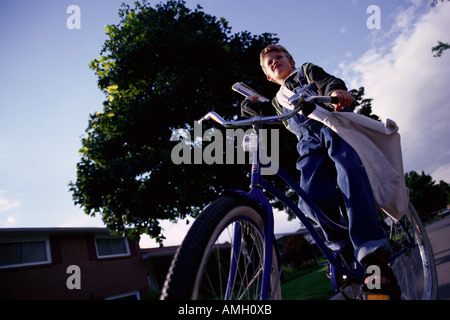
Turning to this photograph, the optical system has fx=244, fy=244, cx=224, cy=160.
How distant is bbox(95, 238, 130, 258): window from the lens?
16.6m

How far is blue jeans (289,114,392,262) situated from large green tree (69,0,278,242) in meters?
6.29

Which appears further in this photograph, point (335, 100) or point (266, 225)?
point (335, 100)

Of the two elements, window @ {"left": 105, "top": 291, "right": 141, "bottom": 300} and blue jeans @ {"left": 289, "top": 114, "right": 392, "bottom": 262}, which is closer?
blue jeans @ {"left": 289, "top": 114, "right": 392, "bottom": 262}

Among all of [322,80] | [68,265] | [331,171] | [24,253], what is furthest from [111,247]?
[322,80]

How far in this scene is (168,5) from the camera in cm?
997

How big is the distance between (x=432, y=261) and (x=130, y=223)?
850 centimetres

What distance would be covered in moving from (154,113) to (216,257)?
316 inches

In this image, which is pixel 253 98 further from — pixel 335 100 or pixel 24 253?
pixel 24 253

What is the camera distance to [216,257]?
1.20 m

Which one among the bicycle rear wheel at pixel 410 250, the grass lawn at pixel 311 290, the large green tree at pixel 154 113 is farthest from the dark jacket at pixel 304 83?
the large green tree at pixel 154 113

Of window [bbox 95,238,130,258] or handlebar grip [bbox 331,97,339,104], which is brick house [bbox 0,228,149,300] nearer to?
window [bbox 95,238,130,258]

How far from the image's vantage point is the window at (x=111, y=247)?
655 inches

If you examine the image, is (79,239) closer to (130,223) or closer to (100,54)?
(130,223)

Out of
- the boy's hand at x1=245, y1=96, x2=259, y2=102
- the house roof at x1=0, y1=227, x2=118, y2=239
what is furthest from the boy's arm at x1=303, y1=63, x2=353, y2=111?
the house roof at x1=0, y1=227, x2=118, y2=239
